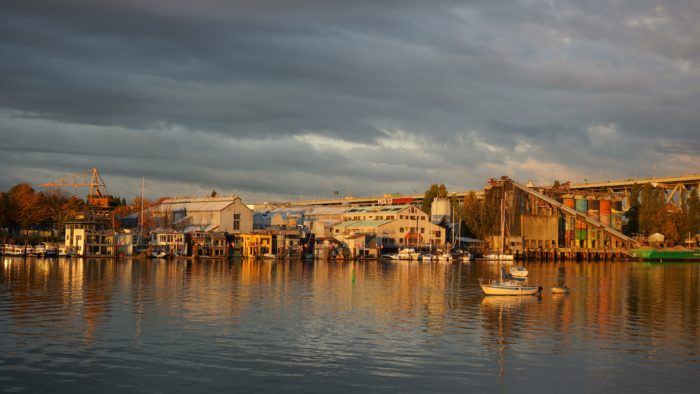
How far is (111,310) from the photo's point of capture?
48.7 meters

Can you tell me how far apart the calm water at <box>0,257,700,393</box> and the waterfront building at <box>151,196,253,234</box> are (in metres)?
82.3

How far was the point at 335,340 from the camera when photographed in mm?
38562

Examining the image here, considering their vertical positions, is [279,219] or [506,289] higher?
[279,219]

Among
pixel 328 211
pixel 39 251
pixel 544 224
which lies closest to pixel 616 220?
pixel 544 224

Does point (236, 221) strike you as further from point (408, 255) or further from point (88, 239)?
point (408, 255)

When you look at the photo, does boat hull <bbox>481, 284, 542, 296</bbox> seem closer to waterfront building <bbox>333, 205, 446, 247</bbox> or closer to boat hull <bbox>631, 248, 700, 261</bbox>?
waterfront building <bbox>333, 205, 446, 247</bbox>

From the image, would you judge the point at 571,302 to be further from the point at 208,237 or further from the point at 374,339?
the point at 208,237

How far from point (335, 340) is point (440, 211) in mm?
149972

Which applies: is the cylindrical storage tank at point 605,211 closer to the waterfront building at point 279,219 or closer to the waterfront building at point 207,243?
the waterfront building at point 279,219

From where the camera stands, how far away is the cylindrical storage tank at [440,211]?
185 meters

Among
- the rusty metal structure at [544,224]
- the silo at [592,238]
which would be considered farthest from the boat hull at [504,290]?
the silo at [592,238]

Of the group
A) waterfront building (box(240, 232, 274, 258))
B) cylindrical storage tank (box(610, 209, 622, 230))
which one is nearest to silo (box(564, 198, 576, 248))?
cylindrical storage tank (box(610, 209, 622, 230))

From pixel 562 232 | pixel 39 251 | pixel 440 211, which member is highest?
pixel 440 211

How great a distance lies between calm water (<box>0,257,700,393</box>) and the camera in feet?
96.6
